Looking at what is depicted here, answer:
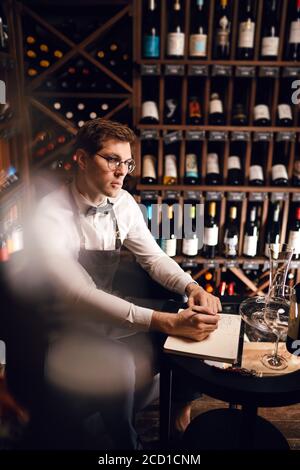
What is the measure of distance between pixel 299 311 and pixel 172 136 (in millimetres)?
1747

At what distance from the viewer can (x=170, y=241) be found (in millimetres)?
2957

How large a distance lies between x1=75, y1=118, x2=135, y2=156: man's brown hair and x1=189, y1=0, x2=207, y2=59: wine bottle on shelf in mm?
1251

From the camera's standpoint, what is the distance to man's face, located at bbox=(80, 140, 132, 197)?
1.71m

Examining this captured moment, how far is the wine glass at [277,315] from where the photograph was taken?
137cm

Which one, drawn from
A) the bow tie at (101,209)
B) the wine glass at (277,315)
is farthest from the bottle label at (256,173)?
the wine glass at (277,315)

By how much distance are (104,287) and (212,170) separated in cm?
137

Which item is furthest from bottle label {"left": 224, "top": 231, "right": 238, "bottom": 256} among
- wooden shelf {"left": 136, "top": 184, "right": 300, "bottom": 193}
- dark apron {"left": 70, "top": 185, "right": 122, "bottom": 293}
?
dark apron {"left": 70, "top": 185, "right": 122, "bottom": 293}

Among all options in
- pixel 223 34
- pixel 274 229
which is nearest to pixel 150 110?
pixel 223 34

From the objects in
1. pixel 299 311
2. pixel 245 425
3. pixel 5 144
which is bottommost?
pixel 245 425

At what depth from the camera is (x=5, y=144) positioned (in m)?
2.67

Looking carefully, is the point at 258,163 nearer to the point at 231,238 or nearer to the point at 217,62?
the point at 231,238

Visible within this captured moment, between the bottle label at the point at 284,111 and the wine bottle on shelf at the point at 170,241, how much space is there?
0.97 m
